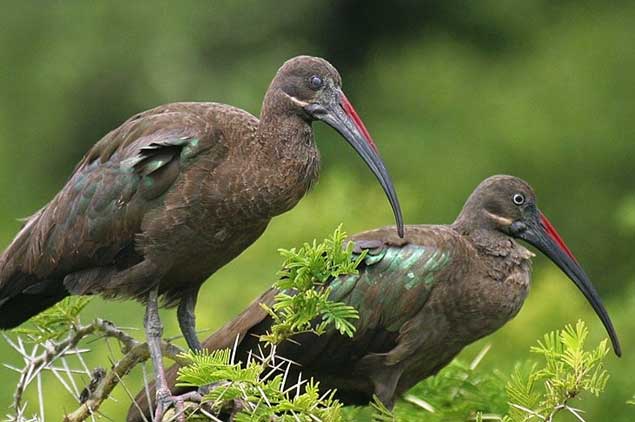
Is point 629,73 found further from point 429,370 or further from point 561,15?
point 429,370

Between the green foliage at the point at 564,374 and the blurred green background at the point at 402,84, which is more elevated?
the green foliage at the point at 564,374

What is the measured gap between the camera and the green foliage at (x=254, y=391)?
17.2 feet

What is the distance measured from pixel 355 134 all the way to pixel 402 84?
40.8 ft

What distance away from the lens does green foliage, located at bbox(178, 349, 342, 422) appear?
5.25m

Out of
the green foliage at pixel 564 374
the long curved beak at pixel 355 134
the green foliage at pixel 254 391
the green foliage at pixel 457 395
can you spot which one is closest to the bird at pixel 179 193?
the long curved beak at pixel 355 134

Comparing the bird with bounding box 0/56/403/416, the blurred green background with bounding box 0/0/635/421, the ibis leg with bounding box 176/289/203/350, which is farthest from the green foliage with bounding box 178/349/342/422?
the blurred green background with bounding box 0/0/635/421

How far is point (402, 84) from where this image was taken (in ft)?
62.7

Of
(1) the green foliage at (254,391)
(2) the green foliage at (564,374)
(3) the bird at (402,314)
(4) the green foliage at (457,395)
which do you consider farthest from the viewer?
(3) the bird at (402,314)

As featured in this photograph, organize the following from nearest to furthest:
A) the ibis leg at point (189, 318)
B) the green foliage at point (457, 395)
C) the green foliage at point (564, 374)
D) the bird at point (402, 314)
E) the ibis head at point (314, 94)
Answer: the green foliage at point (564, 374)
the ibis head at point (314, 94)
the ibis leg at point (189, 318)
the green foliage at point (457, 395)
the bird at point (402, 314)

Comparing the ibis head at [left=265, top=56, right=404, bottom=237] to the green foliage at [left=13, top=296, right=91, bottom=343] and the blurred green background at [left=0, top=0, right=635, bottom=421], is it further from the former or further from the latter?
the blurred green background at [left=0, top=0, right=635, bottom=421]

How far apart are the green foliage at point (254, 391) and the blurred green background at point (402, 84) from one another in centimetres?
957

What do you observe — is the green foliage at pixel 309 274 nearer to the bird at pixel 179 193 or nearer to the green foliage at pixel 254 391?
the green foliage at pixel 254 391

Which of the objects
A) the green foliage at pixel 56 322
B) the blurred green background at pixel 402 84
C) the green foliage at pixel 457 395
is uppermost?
the green foliage at pixel 56 322

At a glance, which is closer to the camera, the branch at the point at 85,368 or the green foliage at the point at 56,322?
the branch at the point at 85,368
